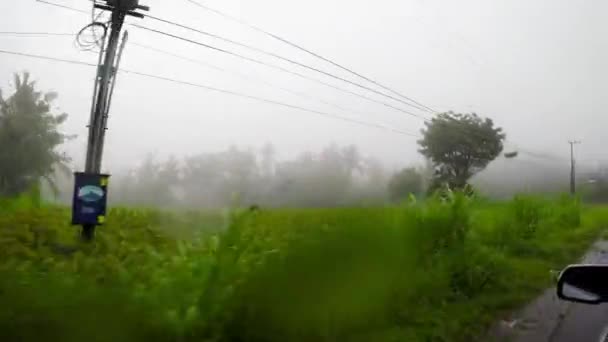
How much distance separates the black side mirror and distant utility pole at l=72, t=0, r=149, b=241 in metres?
3.69

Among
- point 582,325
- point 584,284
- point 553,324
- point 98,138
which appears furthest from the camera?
point 98,138

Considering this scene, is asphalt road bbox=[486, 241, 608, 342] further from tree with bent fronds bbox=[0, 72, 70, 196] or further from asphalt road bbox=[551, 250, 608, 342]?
tree with bent fronds bbox=[0, 72, 70, 196]

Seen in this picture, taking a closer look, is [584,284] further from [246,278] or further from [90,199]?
[90,199]

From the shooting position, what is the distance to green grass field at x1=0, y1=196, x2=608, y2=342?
92.0 inches

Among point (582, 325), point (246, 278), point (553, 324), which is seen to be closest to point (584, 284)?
point (246, 278)

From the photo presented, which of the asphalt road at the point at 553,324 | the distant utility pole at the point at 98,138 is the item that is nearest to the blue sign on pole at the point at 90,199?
the distant utility pole at the point at 98,138

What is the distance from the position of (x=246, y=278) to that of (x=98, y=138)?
3704mm

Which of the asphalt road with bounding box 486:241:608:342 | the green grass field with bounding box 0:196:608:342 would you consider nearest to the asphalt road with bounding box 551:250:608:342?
the asphalt road with bounding box 486:241:608:342

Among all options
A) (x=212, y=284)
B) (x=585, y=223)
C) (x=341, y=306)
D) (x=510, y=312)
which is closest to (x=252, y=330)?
(x=212, y=284)

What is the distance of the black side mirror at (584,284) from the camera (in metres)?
2.25

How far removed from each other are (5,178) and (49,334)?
8.66ft

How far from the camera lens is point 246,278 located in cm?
291

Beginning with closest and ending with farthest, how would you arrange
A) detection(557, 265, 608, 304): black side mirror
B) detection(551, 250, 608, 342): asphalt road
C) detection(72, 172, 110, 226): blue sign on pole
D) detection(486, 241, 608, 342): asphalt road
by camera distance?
detection(557, 265, 608, 304): black side mirror, detection(551, 250, 608, 342): asphalt road, detection(486, 241, 608, 342): asphalt road, detection(72, 172, 110, 226): blue sign on pole

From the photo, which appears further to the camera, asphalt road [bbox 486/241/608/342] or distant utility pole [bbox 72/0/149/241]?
distant utility pole [bbox 72/0/149/241]
